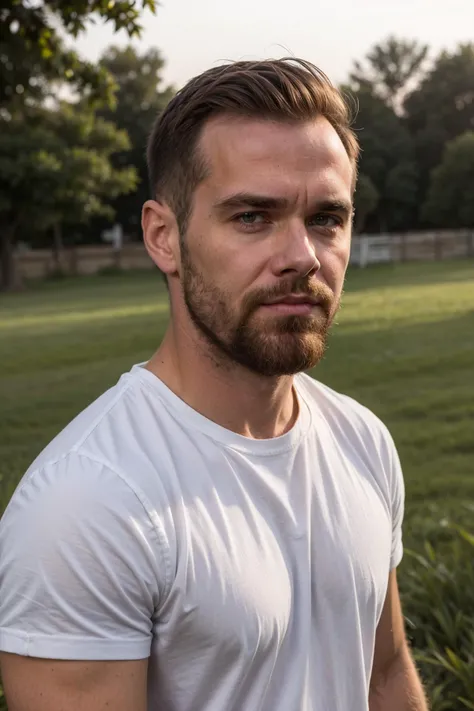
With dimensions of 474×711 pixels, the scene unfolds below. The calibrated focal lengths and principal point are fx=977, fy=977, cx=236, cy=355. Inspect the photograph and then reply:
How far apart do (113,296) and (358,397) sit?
70.9 ft

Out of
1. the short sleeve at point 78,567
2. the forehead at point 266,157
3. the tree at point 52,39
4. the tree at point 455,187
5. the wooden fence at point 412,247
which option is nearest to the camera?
the short sleeve at point 78,567

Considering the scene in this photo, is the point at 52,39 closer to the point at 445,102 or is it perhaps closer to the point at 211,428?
the point at 211,428

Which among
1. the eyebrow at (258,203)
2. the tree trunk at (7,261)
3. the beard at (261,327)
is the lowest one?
the tree trunk at (7,261)

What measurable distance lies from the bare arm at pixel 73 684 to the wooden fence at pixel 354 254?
47642 millimetres

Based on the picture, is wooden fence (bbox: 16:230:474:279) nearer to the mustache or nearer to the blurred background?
the blurred background

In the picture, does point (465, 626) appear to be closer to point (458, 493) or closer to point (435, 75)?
point (458, 493)

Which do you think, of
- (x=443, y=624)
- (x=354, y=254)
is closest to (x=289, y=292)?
(x=443, y=624)

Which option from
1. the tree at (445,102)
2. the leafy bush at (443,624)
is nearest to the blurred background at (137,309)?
the leafy bush at (443,624)

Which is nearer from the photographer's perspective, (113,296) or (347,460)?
(347,460)

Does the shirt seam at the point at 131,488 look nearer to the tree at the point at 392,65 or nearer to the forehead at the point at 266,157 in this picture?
the forehead at the point at 266,157

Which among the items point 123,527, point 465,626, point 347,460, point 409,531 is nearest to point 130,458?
point 123,527

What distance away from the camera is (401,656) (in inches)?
99.6

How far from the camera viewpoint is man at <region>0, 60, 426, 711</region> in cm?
177

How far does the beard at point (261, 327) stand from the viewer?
6.91 feet
